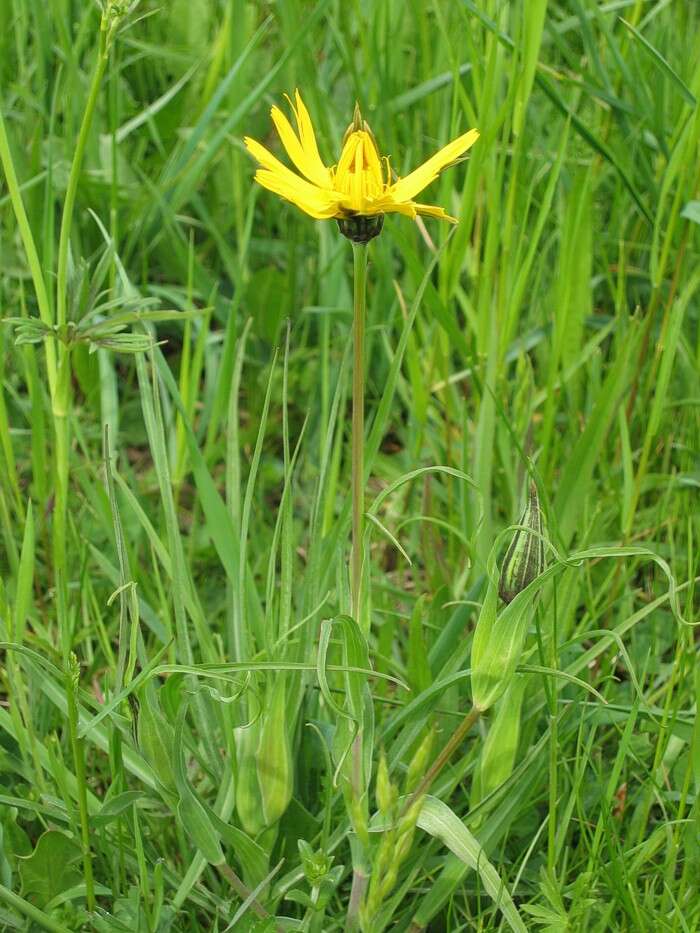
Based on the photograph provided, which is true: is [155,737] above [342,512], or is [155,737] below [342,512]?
below

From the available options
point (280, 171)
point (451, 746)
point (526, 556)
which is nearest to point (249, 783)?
point (451, 746)

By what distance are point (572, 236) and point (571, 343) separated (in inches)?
10.7

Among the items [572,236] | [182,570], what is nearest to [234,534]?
[182,570]

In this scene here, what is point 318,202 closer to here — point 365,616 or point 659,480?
point 365,616

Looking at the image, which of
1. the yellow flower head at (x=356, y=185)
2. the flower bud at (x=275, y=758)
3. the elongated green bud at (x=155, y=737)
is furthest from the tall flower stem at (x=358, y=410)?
the elongated green bud at (x=155, y=737)

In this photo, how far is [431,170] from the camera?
1060mm

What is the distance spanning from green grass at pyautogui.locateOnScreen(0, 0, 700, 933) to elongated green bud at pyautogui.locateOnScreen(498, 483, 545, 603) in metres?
0.02

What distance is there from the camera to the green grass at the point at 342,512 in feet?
3.98

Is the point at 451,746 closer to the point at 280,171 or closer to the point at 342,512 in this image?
the point at 342,512

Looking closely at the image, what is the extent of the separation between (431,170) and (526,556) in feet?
1.33

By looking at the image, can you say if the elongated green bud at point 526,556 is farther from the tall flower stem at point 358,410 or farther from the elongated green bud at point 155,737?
the elongated green bud at point 155,737

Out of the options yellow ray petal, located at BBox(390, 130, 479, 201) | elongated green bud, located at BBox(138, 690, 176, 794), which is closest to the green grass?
elongated green bud, located at BBox(138, 690, 176, 794)

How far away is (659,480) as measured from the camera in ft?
6.21

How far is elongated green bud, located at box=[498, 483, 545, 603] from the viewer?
44.8 inches
